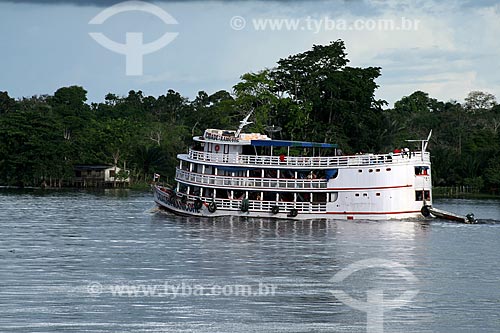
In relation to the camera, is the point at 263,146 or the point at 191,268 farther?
the point at 263,146

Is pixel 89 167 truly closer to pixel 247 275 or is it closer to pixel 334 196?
pixel 334 196

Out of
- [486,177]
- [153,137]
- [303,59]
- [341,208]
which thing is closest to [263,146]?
[341,208]

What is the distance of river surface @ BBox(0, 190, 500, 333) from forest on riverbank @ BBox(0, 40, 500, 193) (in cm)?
2166

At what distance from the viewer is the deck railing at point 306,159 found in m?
62.5

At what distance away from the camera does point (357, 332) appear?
31484mm

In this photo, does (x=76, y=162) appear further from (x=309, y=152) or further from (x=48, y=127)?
(x=309, y=152)

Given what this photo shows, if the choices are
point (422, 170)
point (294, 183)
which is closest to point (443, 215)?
point (422, 170)

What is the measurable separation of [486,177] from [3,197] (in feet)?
167

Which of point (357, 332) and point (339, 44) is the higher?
point (339, 44)

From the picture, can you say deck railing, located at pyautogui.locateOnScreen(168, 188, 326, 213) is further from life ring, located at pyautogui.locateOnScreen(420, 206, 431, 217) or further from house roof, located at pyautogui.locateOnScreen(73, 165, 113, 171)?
house roof, located at pyautogui.locateOnScreen(73, 165, 113, 171)

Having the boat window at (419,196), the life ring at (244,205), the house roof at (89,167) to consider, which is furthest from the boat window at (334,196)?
the house roof at (89,167)

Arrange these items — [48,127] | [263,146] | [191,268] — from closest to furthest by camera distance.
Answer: [191,268]
[263,146]
[48,127]

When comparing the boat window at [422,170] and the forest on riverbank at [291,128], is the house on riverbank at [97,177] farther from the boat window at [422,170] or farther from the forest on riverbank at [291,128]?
the boat window at [422,170]

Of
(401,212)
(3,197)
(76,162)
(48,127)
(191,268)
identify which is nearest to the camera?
(191,268)
